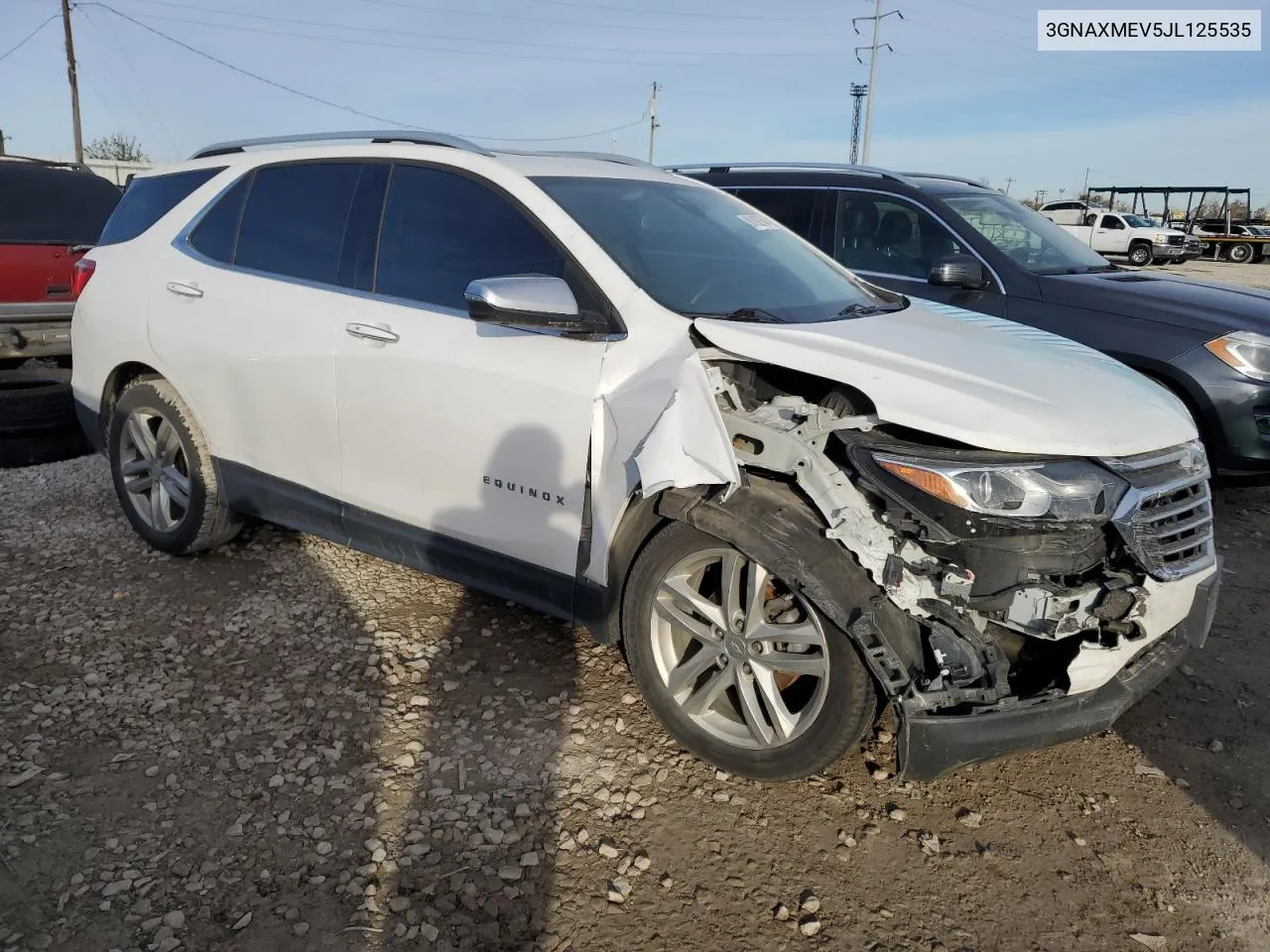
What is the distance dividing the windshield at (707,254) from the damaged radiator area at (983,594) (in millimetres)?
751

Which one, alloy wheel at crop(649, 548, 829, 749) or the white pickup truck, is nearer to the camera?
alloy wheel at crop(649, 548, 829, 749)

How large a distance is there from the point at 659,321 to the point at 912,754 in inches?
58.2

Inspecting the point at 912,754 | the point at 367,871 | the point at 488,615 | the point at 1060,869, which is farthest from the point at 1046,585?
the point at 488,615

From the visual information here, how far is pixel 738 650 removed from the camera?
9.24 ft

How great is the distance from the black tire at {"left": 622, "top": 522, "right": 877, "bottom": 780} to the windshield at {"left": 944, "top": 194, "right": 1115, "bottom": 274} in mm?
3897

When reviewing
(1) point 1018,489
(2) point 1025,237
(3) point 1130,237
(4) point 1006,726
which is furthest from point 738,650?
(3) point 1130,237

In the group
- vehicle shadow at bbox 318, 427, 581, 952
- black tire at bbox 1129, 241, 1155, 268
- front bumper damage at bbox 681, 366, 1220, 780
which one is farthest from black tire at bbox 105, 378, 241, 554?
black tire at bbox 1129, 241, 1155, 268

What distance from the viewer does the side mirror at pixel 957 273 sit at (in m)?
5.44

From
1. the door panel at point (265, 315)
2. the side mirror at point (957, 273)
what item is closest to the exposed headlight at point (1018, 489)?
the door panel at point (265, 315)

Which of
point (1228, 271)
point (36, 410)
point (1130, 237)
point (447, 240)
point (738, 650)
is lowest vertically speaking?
point (738, 650)

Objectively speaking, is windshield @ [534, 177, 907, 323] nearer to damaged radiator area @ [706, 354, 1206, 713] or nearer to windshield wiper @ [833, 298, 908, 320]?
windshield wiper @ [833, 298, 908, 320]

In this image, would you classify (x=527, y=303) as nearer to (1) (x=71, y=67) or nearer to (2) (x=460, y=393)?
(2) (x=460, y=393)

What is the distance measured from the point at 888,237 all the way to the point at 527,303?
13.1ft

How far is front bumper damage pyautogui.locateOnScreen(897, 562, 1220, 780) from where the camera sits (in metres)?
2.46
